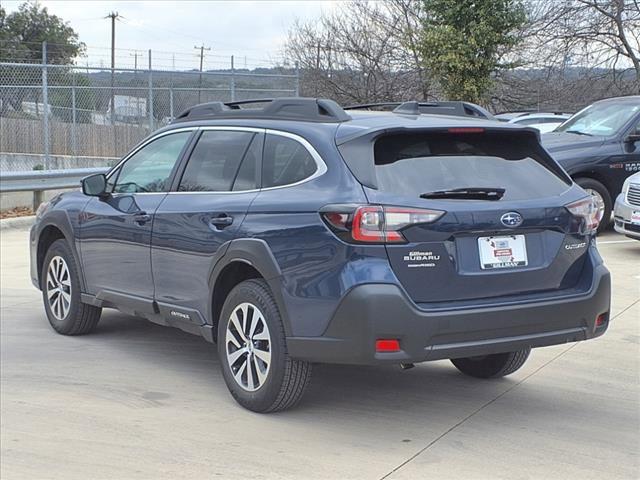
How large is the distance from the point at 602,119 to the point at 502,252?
27.5 feet

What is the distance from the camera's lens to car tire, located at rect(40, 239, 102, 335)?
685cm

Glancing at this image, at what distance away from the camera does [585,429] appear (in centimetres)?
488

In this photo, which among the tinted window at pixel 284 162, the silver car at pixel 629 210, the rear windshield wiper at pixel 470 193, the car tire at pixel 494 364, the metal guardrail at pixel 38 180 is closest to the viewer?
the rear windshield wiper at pixel 470 193

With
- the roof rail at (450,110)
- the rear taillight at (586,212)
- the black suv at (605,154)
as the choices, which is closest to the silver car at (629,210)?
the black suv at (605,154)

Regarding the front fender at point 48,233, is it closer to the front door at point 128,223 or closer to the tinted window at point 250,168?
the front door at point 128,223

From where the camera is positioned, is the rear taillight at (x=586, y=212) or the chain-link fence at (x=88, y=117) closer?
the rear taillight at (x=586, y=212)

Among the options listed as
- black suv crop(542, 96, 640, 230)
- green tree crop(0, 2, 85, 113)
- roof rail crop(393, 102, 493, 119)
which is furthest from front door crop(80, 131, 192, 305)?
green tree crop(0, 2, 85, 113)

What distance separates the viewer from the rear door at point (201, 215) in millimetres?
5262

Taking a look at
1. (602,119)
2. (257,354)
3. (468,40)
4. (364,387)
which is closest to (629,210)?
(602,119)

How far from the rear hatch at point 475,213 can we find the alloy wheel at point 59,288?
3.14 m

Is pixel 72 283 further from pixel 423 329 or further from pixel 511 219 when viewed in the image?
pixel 511 219

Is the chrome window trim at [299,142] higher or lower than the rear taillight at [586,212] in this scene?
higher

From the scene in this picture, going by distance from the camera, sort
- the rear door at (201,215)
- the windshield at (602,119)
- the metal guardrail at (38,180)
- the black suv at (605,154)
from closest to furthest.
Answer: the rear door at (201,215) → the black suv at (605,154) → the windshield at (602,119) → the metal guardrail at (38,180)

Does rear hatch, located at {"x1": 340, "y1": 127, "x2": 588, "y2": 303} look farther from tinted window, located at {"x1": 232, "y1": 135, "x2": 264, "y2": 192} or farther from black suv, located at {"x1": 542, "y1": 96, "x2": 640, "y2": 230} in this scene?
black suv, located at {"x1": 542, "y1": 96, "x2": 640, "y2": 230}
